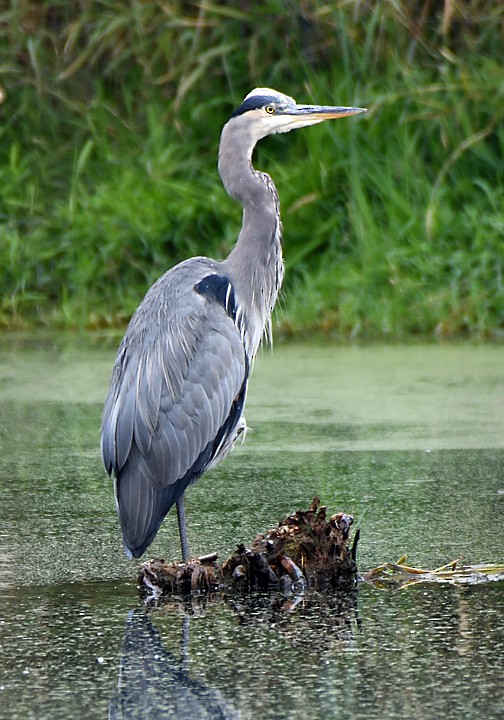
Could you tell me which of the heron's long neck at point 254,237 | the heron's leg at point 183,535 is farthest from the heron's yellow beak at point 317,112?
the heron's leg at point 183,535

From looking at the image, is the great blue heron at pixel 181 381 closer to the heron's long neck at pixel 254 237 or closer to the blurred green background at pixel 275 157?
the heron's long neck at pixel 254 237

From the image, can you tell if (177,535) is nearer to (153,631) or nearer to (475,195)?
(153,631)

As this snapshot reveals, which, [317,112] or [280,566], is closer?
[280,566]

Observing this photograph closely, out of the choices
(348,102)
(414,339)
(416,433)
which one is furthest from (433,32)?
(416,433)

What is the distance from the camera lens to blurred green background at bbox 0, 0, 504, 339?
6.80 m

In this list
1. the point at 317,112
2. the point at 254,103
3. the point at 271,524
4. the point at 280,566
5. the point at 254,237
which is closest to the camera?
the point at 280,566

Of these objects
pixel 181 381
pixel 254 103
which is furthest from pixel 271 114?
pixel 181 381

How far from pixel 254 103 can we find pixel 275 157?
12.1 feet

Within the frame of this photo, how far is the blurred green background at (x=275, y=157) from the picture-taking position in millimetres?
6797

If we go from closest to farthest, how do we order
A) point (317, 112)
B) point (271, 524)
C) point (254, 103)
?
point (271, 524), point (254, 103), point (317, 112)

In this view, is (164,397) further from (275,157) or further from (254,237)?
(275,157)

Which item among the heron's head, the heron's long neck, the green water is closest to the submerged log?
the green water

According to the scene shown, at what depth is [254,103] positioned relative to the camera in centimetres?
404

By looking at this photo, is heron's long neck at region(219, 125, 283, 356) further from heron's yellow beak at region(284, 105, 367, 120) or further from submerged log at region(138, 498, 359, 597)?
submerged log at region(138, 498, 359, 597)
